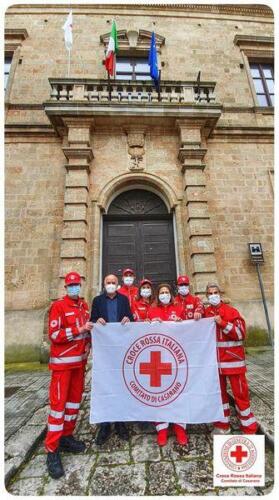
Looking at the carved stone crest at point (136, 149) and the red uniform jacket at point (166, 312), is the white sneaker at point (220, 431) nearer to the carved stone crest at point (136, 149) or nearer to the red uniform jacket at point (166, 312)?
the red uniform jacket at point (166, 312)

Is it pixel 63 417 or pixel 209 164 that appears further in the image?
pixel 209 164

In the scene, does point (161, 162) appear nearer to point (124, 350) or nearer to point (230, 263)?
point (230, 263)

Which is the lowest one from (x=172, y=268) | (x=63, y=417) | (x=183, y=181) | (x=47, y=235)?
(x=63, y=417)

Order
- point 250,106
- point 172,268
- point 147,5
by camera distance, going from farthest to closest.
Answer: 1. point 147,5
2. point 250,106
3. point 172,268

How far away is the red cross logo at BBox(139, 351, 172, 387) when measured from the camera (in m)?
2.86

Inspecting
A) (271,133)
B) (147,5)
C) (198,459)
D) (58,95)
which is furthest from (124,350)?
(147,5)

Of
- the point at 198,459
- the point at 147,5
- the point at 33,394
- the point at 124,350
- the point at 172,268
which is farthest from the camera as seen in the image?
the point at 147,5

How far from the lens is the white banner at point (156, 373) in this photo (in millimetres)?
2791

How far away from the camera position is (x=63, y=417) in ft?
8.50

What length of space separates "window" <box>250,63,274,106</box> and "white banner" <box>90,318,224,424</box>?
1010cm

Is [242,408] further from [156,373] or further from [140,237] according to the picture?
[140,237]

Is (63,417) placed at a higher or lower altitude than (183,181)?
lower

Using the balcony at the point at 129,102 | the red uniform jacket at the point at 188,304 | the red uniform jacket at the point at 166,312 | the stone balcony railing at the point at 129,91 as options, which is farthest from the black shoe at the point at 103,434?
the stone balcony railing at the point at 129,91

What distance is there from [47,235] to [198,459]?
633 cm
